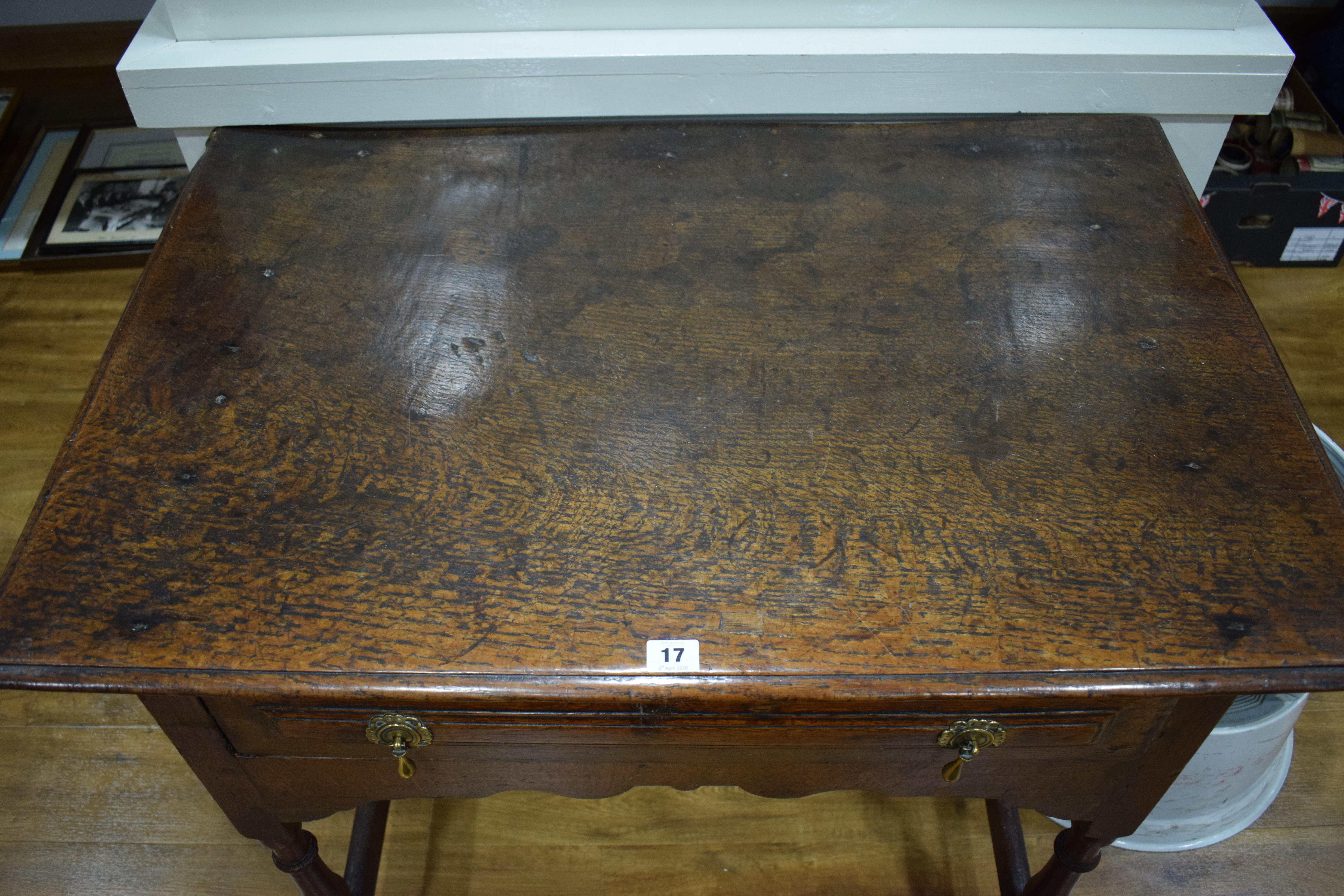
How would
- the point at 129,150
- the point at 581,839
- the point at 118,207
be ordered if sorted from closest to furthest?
1. the point at 581,839
2. the point at 118,207
3. the point at 129,150

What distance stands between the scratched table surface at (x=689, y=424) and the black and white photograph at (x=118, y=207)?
3.65 ft

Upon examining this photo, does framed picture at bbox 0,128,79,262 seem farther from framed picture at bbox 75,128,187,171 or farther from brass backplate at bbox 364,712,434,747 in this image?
brass backplate at bbox 364,712,434,747

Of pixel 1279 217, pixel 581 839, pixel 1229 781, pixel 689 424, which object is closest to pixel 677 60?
pixel 689 424

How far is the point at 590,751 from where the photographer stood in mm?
883

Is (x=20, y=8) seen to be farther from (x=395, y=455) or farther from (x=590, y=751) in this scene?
(x=590, y=751)

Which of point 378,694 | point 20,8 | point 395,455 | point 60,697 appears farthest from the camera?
point 20,8

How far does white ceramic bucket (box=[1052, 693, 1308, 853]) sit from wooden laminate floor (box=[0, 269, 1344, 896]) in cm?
2

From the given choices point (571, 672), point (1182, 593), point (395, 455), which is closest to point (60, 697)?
point (395, 455)

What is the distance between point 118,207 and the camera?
2.11 metres

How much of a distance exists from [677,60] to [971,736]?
0.76 metres

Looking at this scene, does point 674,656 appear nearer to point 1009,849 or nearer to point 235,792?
point 235,792

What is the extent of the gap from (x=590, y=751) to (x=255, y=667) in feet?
0.97

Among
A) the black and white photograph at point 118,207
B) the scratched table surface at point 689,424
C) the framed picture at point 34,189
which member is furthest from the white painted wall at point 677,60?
the framed picture at point 34,189

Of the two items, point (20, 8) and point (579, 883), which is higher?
point (20, 8)
